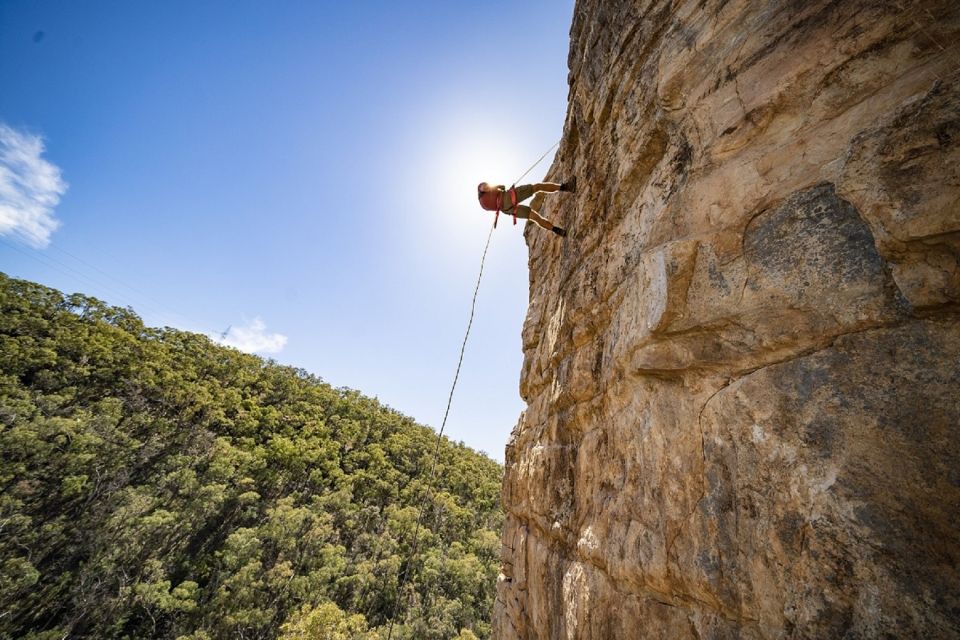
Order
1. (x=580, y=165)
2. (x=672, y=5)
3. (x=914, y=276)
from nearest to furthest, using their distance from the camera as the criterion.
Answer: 1. (x=914, y=276)
2. (x=672, y=5)
3. (x=580, y=165)

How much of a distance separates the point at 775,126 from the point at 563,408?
369 cm

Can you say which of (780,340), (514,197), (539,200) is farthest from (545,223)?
(780,340)

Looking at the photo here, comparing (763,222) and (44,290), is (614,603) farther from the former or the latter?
(44,290)

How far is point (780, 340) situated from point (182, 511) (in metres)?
40.0

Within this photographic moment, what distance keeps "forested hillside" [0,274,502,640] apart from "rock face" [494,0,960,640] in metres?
22.4

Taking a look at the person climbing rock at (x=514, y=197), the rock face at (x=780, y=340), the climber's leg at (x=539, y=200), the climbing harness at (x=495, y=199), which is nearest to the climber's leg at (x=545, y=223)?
the person climbing rock at (x=514, y=197)

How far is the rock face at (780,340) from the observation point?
1.64 m

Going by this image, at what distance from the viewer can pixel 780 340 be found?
2.18 m

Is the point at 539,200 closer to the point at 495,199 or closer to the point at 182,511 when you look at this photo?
the point at 495,199

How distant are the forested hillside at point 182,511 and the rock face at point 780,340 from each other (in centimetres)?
2239

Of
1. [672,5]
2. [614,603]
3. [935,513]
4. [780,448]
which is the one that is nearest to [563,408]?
[614,603]

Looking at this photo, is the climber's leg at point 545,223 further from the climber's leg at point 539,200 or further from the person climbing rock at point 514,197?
the climber's leg at point 539,200

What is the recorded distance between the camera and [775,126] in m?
2.51

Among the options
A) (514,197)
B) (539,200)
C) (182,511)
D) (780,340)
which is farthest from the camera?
(182,511)
